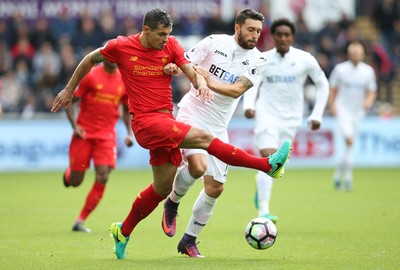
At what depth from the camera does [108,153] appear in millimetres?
13516

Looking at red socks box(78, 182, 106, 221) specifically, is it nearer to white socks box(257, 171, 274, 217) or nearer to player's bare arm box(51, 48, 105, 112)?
white socks box(257, 171, 274, 217)

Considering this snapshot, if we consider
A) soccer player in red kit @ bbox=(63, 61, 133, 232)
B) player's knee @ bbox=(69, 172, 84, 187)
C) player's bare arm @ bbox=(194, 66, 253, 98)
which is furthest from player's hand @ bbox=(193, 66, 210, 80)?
player's knee @ bbox=(69, 172, 84, 187)

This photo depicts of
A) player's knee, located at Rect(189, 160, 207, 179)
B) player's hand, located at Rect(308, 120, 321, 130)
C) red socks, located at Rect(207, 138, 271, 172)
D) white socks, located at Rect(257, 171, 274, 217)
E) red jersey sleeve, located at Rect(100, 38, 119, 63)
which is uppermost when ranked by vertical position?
red jersey sleeve, located at Rect(100, 38, 119, 63)

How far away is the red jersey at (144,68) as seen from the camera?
32.2 ft

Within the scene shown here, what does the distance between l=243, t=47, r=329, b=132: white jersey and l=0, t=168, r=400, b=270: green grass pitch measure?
1561 millimetres

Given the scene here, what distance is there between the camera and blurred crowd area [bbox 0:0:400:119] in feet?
82.9

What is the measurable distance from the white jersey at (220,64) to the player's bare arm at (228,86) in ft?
0.87

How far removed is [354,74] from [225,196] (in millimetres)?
3903

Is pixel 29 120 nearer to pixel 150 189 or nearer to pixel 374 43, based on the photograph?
pixel 374 43

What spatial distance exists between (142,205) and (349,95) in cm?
1065

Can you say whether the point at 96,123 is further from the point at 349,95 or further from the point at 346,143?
the point at 349,95

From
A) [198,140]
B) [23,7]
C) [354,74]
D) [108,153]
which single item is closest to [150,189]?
[198,140]

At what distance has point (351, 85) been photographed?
19797 mm

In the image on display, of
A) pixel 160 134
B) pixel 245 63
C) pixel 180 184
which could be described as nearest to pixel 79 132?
pixel 180 184
